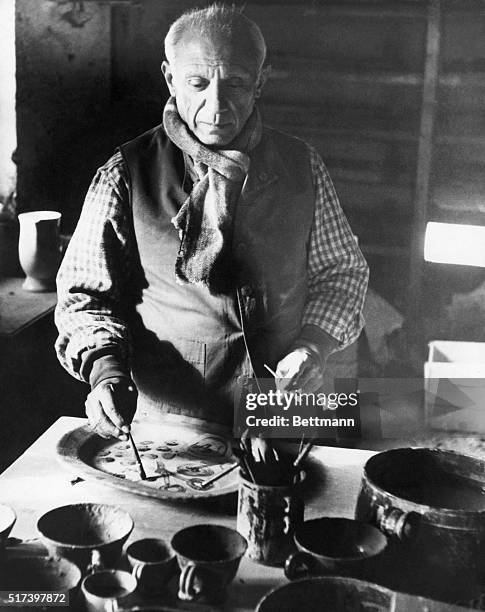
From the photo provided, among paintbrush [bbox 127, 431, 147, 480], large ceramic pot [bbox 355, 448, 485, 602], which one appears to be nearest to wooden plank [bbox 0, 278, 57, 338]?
paintbrush [bbox 127, 431, 147, 480]

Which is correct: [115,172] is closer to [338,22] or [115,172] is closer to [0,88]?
[0,88]

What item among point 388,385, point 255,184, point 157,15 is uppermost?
point 157,15

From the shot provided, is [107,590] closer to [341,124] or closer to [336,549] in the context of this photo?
[336,549]

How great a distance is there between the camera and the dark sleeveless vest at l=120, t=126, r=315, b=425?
4.60 feet

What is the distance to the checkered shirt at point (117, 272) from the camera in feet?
4.49

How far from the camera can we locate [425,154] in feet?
4.78

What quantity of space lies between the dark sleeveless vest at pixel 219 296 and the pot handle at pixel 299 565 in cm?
62

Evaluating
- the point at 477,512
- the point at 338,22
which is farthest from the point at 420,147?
the point at 477,512

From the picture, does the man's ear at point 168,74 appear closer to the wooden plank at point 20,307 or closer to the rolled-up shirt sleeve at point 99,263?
the rolled-up shirt sleeve at point 99,263

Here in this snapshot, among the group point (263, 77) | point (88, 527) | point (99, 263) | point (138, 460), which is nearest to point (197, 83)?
point (263, 77)

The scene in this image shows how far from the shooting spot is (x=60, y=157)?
1.53 m

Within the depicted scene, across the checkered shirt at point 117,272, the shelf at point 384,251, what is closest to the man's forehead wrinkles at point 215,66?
the checkered shirt at point 117,272

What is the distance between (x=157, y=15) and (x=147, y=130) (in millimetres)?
219

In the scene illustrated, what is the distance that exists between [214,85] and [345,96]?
285 mm
